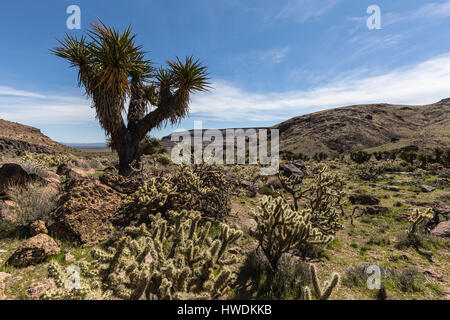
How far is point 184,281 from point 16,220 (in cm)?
A: 478

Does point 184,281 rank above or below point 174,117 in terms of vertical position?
below

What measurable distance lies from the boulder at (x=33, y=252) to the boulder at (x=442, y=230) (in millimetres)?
10455

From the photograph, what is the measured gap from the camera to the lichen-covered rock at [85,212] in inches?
171

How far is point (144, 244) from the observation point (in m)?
3.03

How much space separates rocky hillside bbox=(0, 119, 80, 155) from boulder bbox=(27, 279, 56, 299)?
29567mm

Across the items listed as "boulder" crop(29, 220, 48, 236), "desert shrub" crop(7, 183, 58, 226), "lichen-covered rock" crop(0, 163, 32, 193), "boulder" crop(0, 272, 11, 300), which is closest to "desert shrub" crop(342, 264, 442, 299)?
"boulder" crop(0, 272, 11, 300)

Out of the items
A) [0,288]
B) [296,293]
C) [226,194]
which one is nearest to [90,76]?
[226,194]

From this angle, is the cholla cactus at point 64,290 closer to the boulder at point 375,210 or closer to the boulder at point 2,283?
the boulder at point 2,283

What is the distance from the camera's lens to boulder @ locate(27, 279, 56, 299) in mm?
2758

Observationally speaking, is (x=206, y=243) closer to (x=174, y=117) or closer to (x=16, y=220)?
(x=16, y=220)

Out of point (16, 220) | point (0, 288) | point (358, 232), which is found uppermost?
point (16, 220)
